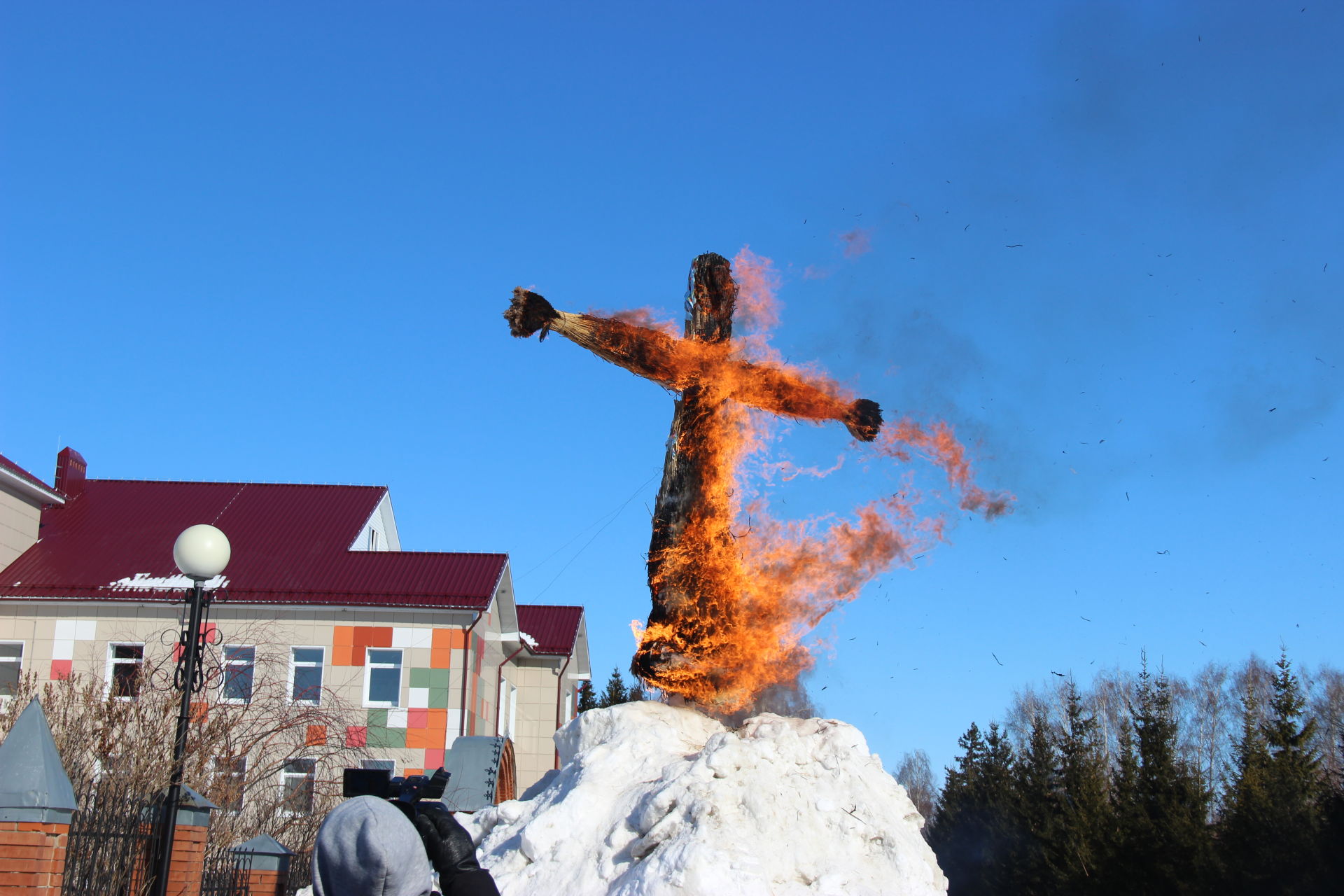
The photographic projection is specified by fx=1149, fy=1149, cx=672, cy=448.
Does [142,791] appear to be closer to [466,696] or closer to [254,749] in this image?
[254,749]

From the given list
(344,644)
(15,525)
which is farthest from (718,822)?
(15,525)

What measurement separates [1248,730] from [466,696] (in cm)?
2112

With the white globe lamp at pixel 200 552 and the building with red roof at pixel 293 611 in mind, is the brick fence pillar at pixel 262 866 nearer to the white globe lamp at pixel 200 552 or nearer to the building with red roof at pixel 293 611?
→ the white globe lamp at pixel 200 552

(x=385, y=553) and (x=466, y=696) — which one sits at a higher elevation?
(x=385, y=553)

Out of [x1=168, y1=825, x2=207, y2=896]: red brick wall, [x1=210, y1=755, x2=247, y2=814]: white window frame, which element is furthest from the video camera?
[x1=210, y1=755, x2=247, y2=814]: white window frame

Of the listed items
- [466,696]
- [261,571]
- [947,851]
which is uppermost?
[261,571]

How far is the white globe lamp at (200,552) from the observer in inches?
328

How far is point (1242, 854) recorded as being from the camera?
23.0 metres

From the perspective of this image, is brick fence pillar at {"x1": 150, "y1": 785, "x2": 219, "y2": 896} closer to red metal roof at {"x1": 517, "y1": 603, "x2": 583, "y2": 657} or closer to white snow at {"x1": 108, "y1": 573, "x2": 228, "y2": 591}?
white snow at {"x1": 108, "y1": 573, "x2": 228, "y2": 591}

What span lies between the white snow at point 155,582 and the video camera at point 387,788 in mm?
19142

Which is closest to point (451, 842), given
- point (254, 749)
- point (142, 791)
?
point (142, 791)

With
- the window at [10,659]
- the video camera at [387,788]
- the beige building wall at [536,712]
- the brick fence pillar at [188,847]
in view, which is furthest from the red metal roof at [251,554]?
the video camera at [387,788]

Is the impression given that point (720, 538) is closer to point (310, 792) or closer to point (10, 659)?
point (310, 792)

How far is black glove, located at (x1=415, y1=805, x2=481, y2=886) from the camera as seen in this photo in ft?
14.9
